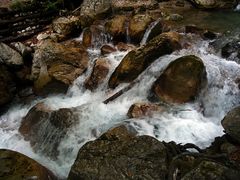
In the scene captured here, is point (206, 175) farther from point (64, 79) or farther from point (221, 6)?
point (221, 6)

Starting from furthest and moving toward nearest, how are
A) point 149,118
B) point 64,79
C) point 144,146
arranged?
1. point 64,79
2. point 149,118
3. point 144,146

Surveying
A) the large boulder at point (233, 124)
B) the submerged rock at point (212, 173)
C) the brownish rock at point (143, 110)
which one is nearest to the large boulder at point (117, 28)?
the brownish rock at point (143, 110)

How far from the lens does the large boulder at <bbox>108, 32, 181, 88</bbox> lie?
8852 mm

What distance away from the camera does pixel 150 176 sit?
479cm

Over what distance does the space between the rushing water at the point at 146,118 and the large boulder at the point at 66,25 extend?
2497mm

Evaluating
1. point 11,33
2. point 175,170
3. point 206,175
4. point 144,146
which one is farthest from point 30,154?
point 11,33

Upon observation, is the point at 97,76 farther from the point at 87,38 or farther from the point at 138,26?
the point at 138,26

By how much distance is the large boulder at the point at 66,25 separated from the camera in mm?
11531

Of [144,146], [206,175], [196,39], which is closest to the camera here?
[206,175]

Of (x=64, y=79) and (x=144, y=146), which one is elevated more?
(x=144, y=146)

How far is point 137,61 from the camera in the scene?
8.88 metres

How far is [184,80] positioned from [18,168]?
13.3 ft

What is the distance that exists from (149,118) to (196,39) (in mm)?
3787

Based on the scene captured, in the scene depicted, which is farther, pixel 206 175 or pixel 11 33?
pixel 11 33
